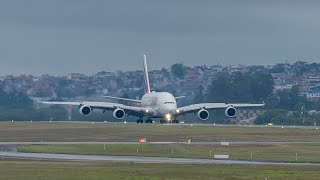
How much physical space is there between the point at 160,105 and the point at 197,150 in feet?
207

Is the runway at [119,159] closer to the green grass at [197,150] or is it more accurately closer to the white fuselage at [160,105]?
the green grass at [197,150]

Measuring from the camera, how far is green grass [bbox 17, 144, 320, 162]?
93.2 meters

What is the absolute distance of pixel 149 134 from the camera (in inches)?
5064

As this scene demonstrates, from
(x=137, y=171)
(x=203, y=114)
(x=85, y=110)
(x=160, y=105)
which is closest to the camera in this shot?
(x=137, y=171)

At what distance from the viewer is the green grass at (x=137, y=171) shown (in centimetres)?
7162

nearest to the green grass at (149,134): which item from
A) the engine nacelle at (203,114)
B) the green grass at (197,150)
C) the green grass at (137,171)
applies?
the green grass at (197,150)

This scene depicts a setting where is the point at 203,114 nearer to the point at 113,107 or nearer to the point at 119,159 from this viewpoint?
the point at 113,107

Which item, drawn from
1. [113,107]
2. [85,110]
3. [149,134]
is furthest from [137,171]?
[113,107]

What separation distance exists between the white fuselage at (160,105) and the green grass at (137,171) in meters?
78.5

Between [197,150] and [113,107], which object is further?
[113,107]

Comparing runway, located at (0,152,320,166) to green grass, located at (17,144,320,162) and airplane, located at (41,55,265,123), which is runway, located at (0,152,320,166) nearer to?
green grass, located at (17,144,320,162)

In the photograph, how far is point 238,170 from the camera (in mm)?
77250

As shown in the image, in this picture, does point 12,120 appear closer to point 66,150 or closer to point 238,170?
point 66,150

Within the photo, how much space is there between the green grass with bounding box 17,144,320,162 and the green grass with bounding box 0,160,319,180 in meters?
11.3
